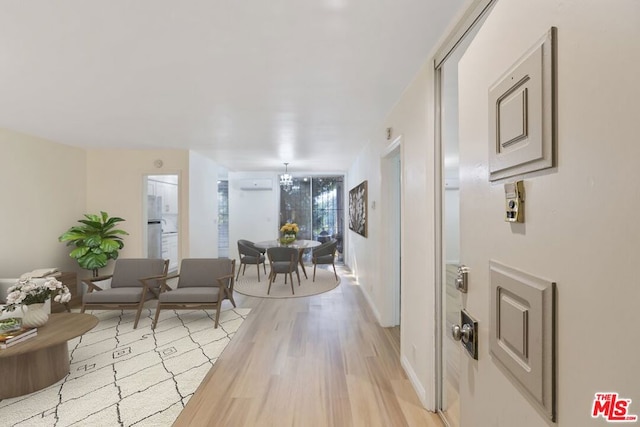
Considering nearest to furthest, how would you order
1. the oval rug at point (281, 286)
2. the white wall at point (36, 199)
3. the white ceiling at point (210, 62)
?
1. the white ceiling at point (210, 62)
2. the white wall at point (36, 199)
3. the oval rug at point (281, 286)

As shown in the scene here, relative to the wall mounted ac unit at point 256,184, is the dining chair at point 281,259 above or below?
below

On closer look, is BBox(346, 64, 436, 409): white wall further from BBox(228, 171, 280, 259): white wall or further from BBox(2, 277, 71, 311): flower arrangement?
BBox(228, 171, 280, 259): white wall

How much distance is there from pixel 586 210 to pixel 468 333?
59 cm

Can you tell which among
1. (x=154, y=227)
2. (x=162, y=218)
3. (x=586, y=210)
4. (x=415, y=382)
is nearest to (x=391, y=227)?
(x=415, y=382)

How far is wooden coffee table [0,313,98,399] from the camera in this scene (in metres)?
2.25

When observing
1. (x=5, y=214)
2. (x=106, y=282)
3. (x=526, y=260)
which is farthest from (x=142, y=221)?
(x=526, y=260)

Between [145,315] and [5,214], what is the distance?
2.26 metres

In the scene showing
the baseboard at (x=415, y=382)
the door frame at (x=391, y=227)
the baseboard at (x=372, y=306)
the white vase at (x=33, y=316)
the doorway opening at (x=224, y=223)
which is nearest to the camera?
the baseboard at (x=415, y=382)

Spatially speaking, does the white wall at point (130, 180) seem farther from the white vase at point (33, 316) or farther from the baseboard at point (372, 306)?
the baseboard at point (372, 306)

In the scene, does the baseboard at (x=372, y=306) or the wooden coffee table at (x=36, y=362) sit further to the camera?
the baseboard at (x=372, y=306)

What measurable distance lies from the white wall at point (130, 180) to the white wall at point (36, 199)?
254 millimetres

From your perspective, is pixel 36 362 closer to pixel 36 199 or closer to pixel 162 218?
pixel 36 199

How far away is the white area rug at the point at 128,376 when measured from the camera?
6.73 ft
